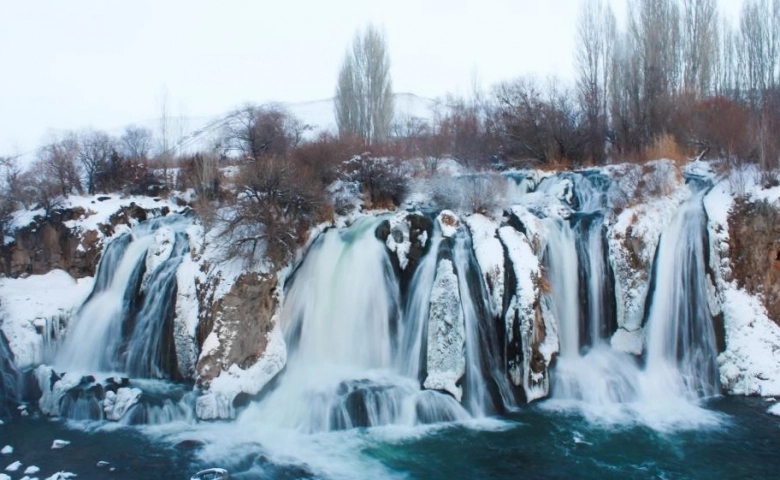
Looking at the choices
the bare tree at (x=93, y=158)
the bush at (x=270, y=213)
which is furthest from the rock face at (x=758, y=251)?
the bare tree at (x=93, y=158)

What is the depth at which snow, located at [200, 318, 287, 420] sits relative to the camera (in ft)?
35.8

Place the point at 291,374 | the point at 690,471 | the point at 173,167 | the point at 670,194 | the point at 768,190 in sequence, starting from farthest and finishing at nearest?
the point at 173,167
the point at 670,194
the point at 768,190
the point at 291,374
the point at 690,471

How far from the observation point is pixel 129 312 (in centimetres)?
1364

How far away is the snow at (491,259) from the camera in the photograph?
12125 millimetres

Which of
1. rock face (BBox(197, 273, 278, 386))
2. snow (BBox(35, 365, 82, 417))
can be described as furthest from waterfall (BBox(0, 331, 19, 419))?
rock face (BBox(197, 273, 278, 386))

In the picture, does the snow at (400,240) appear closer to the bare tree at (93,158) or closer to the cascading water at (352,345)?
the cascading water at (352,345)

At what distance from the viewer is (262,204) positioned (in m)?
13.7

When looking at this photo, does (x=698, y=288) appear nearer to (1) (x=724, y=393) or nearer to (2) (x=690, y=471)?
(1) (x=724, y=393)

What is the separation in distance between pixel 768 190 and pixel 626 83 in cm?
1373

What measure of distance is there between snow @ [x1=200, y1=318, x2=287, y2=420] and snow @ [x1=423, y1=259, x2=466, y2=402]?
3.40 metres

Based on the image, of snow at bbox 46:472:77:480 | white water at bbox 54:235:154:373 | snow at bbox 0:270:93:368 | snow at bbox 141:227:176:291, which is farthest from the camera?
snow at bbox 141:227:176:291

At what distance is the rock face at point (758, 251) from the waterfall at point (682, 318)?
2.36ft

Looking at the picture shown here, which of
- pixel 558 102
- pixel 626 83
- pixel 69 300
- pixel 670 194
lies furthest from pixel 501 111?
pixel 69 300

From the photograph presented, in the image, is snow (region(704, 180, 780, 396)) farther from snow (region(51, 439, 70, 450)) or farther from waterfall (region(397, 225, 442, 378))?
snow (region(51, 439, 70, 450))
